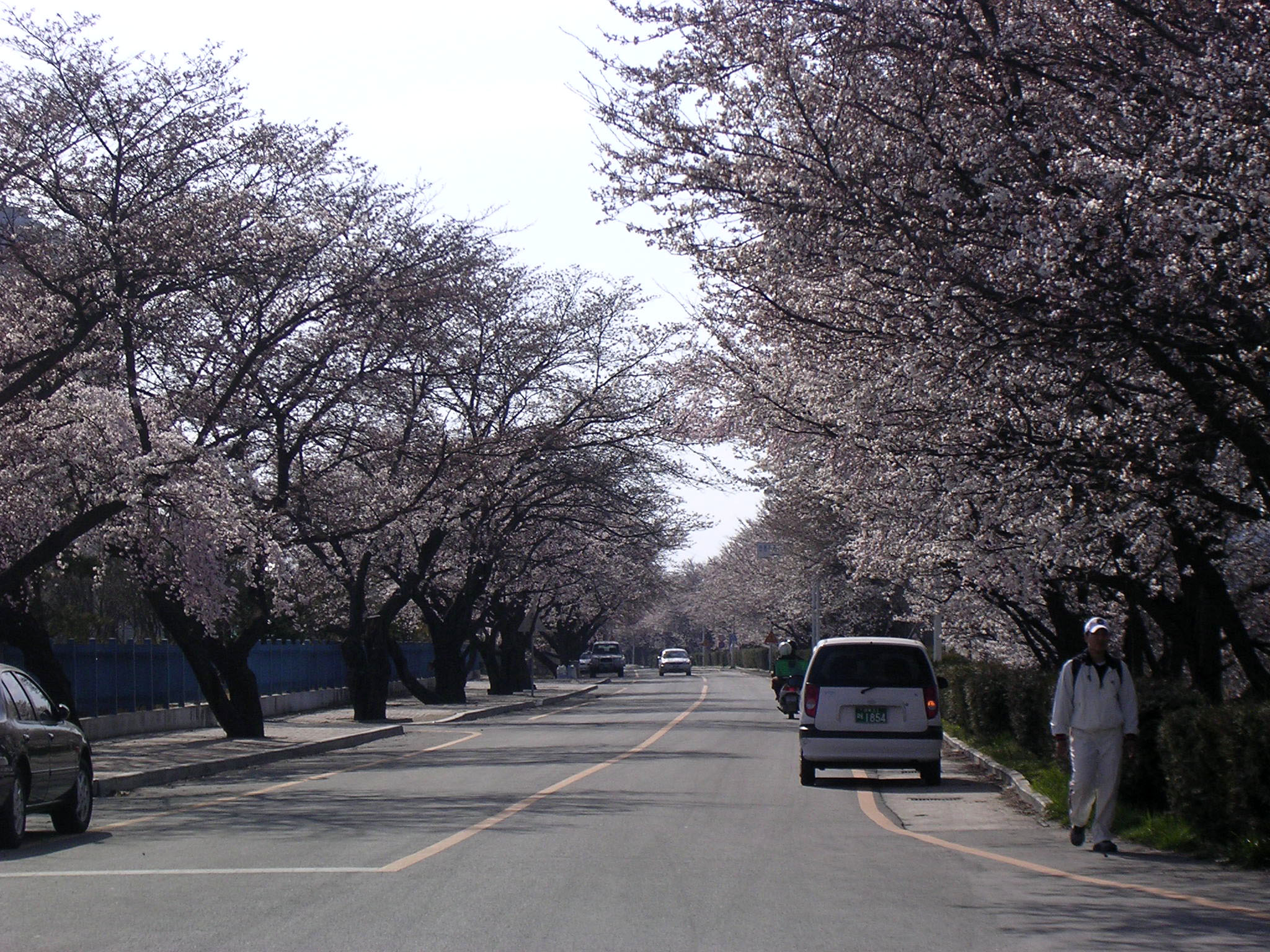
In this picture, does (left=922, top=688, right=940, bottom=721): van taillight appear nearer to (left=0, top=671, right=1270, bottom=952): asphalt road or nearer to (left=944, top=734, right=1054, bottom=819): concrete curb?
(left=0, top=671, right=1270, bottom=952): asphalt road

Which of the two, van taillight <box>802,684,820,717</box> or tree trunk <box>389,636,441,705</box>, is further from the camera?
tree trunk <box>389,636,441,705</box>

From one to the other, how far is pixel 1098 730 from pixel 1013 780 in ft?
17.8

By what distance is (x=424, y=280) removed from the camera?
75.5ft

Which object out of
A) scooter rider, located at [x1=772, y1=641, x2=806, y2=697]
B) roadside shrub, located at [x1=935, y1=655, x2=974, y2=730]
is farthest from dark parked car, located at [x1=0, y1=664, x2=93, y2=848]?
scooter rider, located at [x1=772, y1=641, x2=806, y2=697]

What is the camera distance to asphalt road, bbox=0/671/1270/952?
7.73 meters

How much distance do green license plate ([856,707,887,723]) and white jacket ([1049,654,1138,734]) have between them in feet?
18.8

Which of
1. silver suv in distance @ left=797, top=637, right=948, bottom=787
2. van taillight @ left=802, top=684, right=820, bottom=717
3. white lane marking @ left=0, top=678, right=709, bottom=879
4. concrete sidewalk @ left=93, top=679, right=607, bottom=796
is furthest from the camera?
concrete sidewalk @ left=93, top=679, right=607, bottom=796

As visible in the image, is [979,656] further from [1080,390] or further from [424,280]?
[1080,390]

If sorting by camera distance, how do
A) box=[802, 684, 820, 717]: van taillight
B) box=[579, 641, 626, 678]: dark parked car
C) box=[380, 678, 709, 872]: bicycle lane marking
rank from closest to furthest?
box=[380, 678, 709, 872]: bicycle lane marking < box=[802, 684, 820, 717]: van taillight < box=[579, 641, 626, 678]: dark parked car

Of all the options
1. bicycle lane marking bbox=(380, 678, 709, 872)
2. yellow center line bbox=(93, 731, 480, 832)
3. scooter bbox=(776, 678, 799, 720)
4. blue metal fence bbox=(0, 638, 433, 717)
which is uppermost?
blue metal fence bbox=(0, 638, 433, 717)

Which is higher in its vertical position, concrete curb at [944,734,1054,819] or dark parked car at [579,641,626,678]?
dark parked car at [579,641,626,678]

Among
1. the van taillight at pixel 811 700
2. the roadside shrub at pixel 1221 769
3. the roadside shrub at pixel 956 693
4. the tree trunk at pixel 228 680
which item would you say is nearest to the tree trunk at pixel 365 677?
the tree trunk at pixel 228 680

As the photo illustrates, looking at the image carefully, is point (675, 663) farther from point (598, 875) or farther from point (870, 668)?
point (598, 875)

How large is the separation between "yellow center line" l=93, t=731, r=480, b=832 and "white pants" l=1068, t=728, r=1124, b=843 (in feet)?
27.9
